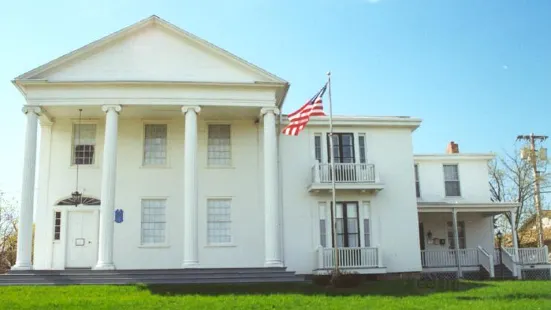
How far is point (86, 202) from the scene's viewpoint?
2414 cm

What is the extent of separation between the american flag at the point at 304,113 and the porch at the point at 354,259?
17.1ft

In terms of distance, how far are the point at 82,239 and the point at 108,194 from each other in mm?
3426

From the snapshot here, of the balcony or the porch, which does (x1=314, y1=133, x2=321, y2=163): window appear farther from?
the porch

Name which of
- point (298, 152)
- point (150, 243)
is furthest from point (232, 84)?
point (150, 243)

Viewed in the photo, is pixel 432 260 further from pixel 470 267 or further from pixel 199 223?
pixel 199 223

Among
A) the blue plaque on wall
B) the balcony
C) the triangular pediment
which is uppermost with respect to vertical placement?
the triangular pediment

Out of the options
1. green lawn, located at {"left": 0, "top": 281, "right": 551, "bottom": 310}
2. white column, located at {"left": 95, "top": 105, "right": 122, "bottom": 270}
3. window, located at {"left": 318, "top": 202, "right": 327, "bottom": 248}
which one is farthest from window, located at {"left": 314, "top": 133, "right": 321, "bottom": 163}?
white column, located at {"left": 95, "top": 105, "right": 122, "bottom": 270}

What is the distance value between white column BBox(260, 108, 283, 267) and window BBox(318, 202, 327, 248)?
3.22 meters

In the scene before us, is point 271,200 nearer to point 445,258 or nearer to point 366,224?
point 366,224

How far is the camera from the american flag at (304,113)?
859 inches

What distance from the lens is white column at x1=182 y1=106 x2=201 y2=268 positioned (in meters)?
21.4

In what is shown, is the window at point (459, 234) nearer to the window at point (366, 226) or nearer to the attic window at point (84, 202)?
the window at point (366, 226)

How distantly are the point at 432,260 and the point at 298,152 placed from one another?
28.0ft

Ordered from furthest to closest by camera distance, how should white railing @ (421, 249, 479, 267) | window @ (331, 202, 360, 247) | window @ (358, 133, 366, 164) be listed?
white railing @ (421, 249, 479, 267)
window @ (358, 133, 366, 164)
window @ (331, 202, 360, 247)
